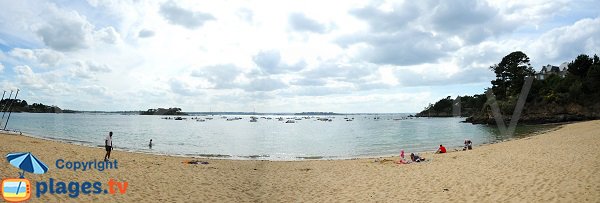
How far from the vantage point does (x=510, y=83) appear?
83562 mm

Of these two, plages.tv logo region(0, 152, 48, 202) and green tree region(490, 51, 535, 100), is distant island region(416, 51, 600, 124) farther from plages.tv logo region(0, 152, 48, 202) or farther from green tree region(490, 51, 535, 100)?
plages.tv logo region(0, 152, 48, 202)

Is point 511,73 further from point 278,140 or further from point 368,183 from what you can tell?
point 368,183

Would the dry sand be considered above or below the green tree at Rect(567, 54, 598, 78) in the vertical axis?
below

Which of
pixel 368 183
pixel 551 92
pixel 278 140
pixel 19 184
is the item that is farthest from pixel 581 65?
pixel 19 184

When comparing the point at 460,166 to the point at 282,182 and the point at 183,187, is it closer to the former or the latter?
the point at 282,182

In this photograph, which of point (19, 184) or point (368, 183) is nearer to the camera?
point (19, 184)

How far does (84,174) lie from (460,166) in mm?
19224

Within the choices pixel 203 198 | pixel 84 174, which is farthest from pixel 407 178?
pixel 84 174

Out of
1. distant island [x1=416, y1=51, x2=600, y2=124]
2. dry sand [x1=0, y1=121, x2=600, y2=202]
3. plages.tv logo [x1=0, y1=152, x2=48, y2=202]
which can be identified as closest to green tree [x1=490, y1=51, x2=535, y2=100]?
distant island [x1=416, y1=51, x2=600, y2=124]

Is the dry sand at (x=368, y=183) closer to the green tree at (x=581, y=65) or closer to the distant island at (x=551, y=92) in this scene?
the distant island at (x=551, y=92)

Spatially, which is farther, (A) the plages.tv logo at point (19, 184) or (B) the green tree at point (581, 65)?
(B) the green tree at point (581, 65)

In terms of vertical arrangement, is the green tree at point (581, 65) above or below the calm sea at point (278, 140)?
above

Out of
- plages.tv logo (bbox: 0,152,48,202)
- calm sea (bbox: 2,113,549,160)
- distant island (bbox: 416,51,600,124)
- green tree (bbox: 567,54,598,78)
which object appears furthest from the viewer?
green tree (bbox: 567,54,598,78)

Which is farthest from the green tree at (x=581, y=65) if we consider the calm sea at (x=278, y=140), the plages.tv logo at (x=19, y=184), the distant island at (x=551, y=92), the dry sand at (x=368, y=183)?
the plages.tv logo at (x=19, y=184)
